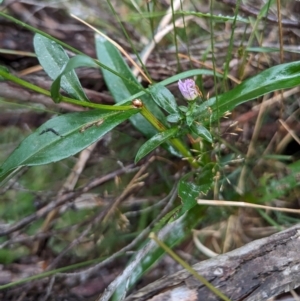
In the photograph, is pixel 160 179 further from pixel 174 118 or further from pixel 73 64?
pixel 73 64

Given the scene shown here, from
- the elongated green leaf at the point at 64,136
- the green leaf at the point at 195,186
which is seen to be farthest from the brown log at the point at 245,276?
the elongated green leaf at the point at 64,136

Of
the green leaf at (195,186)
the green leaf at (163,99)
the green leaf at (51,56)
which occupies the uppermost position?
the green leaf at (51,56)

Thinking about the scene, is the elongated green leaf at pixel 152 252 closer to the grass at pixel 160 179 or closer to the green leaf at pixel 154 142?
the grass at pixel 160 179

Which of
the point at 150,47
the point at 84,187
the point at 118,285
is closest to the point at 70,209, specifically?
the point at 84,187

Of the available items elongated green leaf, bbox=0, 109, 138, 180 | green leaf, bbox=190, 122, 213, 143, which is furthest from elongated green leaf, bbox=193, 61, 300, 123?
elongated green leaf, bbox=0, 109, 138, 180

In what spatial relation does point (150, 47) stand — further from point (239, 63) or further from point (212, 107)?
point (212, 107)

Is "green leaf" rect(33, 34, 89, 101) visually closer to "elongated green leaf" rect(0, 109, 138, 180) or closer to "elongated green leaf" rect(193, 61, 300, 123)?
"elongated green leaf" rect(0, 109, 138, 180)
